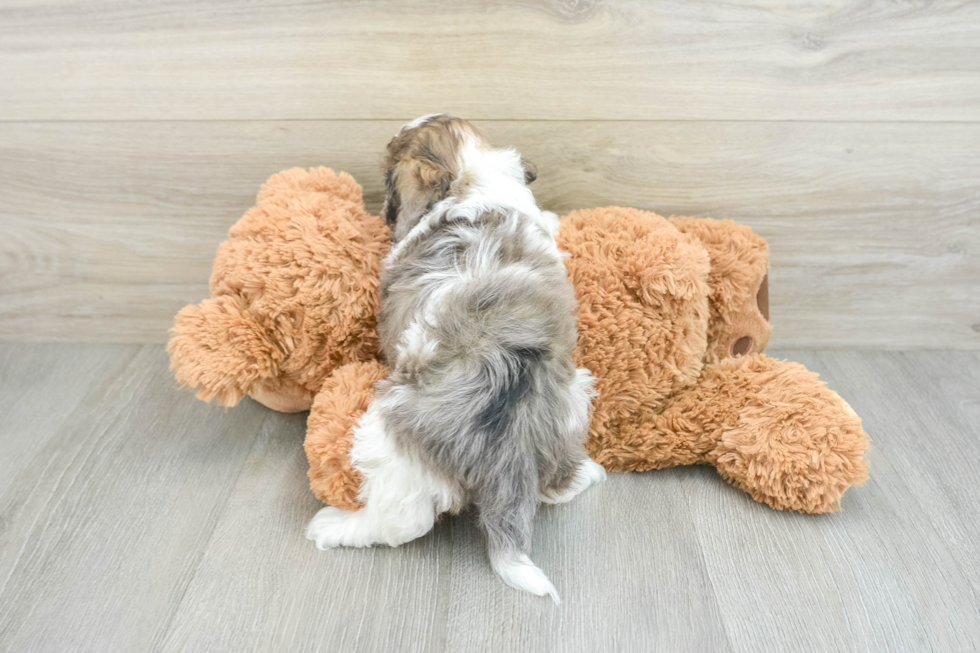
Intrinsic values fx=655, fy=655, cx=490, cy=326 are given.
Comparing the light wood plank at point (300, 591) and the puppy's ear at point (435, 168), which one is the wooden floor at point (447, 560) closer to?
the light wood plank at point (300, 591)

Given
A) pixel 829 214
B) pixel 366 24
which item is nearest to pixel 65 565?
pixel 366 24

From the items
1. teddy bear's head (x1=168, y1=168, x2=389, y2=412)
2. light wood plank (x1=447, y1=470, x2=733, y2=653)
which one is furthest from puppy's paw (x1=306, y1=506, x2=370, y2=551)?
teddy bear's head (x1=168, y1=168, x2=389, y2=412)

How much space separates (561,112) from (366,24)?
0.43 meters

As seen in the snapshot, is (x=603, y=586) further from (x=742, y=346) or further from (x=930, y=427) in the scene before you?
(x=930, y=427)

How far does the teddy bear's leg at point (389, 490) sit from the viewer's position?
1.04 meters

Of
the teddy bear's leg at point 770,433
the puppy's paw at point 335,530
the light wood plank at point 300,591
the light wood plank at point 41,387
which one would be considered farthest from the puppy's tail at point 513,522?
the light wood plank at point 41,387

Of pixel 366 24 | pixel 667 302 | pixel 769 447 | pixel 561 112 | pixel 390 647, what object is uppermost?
pixel 366 24

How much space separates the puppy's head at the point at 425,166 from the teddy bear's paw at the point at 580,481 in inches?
21.3

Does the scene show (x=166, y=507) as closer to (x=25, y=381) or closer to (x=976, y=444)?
(x=25, y=381)

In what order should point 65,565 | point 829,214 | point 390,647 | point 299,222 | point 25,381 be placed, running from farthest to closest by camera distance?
point 25,381
point 829,214
point 299,222
point 65,565
point 390,647

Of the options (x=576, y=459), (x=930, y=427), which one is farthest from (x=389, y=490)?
(x=930, y=427)

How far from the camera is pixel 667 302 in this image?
119cm

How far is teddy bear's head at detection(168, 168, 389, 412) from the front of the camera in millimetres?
1187

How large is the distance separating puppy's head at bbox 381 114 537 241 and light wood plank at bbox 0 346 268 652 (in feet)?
1.99
